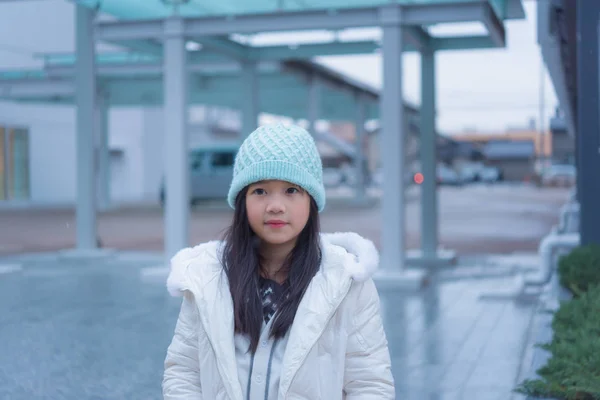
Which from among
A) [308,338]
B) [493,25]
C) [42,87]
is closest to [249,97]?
[493,25]

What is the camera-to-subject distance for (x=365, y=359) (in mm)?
2453

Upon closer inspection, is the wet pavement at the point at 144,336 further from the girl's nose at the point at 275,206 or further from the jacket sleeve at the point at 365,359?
the girl's nose at the point at 275,206

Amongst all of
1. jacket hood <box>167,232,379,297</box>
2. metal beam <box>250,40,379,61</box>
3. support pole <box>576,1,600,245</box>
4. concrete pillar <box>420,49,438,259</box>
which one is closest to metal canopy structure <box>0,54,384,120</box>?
metal beam <box>250,40,379,61</box>

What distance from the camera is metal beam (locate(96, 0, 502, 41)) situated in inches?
404

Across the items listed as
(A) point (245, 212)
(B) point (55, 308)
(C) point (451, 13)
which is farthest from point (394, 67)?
(A) point (245, 212)

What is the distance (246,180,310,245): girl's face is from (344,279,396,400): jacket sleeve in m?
0.25

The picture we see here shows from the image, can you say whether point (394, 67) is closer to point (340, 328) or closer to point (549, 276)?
point (549, 276)

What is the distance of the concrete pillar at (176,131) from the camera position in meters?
11.1

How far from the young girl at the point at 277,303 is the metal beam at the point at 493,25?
8201mm

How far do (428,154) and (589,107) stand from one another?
490 cm

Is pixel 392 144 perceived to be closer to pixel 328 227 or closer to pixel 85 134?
pixel 85 134

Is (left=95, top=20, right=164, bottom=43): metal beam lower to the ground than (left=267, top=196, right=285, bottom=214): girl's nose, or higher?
higher

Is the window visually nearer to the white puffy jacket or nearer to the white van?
the white van

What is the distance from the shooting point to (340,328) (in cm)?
242
